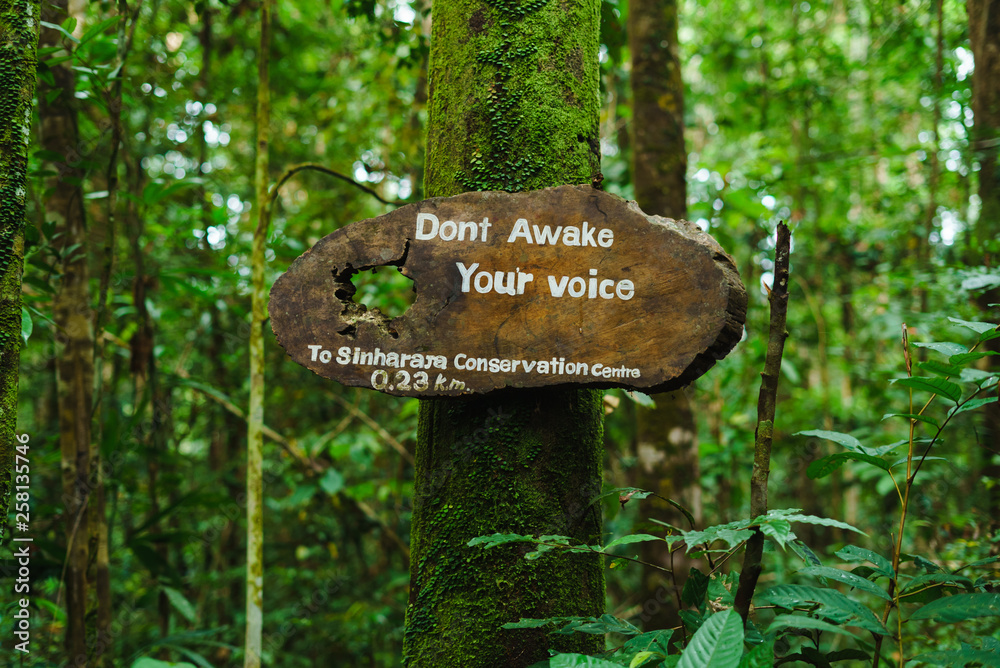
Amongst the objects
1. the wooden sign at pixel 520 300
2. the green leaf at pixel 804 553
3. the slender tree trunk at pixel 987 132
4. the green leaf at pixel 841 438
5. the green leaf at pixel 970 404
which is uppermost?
the slender tree trunk at pixel 987 132

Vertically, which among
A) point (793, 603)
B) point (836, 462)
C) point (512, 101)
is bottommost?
point (793, 603)

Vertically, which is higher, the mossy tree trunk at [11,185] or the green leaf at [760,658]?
the mossy tree trunk at [11,185]

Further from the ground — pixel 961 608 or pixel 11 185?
pixel 11 185

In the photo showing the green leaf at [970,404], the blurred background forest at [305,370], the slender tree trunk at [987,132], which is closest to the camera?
the green leaf at [970,404]

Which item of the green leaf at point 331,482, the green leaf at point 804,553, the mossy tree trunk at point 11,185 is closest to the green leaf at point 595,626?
the green leaf at point 804,553

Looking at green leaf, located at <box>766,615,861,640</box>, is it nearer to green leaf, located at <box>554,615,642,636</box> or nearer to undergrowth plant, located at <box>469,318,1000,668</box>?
undergrowth plant, located at <box>469,318,1000,668</box>

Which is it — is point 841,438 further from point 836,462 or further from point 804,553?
point 804,553

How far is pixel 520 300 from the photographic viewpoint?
1.38 metres

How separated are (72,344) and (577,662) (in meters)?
2.45

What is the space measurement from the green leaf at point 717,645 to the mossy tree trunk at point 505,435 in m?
0.41

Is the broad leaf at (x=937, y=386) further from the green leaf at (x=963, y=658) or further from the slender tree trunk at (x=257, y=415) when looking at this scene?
the slender tree trunk at (x=257, y=415)

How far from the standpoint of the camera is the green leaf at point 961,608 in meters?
1.09

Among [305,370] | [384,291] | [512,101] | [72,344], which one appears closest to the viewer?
[512,101]

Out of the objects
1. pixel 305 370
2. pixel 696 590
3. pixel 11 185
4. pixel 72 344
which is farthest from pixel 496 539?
pixel 305 370
